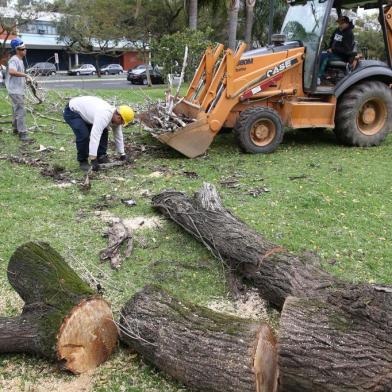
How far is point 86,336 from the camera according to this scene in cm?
315

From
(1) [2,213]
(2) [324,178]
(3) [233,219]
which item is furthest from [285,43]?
(1) [2,213]

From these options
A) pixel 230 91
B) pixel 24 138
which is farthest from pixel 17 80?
pixel 230 91

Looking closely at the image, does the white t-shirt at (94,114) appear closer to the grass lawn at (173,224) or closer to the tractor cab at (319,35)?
the grass lawn at (173,224)

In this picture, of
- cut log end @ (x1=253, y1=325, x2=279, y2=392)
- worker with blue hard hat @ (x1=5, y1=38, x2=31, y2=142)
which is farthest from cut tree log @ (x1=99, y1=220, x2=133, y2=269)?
worker with blue hard hat @ (x1=5, y1=38, x2=31, y2=142)

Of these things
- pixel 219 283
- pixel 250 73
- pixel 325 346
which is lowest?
pixel 219 283

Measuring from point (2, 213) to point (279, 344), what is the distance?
3890 millimetres

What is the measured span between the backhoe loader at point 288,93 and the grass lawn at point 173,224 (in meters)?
0.40

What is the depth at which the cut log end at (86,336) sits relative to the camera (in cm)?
308

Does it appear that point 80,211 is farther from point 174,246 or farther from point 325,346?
point 325,346

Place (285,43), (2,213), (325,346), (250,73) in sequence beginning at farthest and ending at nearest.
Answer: (285,43), (250,73), (2,213), (325,346)

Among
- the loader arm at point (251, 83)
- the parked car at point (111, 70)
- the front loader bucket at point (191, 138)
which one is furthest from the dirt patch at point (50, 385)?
the parked car at point (111, 70)

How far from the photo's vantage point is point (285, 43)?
8594 mm

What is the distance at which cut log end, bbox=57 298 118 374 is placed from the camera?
10.1 ft

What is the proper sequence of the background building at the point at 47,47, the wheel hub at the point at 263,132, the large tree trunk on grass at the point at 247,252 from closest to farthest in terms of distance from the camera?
1. the large tree trunk on grass at the point at 247,252
2. the wheel hub at the point at 263,132
3. the background building at the point at 47,47
